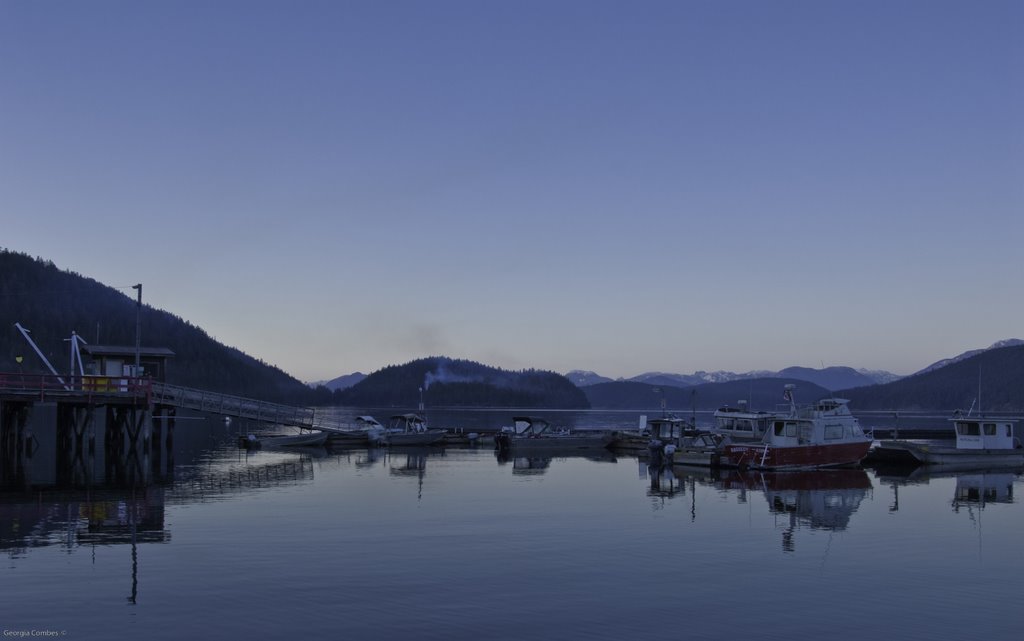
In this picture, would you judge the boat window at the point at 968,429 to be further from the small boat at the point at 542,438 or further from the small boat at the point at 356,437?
the small boat at the point at 356,437

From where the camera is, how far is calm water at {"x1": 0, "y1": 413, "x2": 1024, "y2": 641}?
21.0 meters

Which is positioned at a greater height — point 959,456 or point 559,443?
point 959,456

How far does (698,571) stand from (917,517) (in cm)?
1936

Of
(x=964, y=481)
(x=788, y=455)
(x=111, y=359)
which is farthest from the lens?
(x=111, y=359)

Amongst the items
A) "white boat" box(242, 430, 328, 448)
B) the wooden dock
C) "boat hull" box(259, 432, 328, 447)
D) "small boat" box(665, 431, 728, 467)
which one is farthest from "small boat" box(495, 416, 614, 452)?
the wooden dock

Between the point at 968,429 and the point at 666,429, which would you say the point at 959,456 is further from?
the point at 666,429

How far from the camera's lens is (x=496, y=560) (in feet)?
92.6

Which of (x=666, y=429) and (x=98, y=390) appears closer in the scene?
(x=98, y=390)

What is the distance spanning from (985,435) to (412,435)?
54013 millimetres

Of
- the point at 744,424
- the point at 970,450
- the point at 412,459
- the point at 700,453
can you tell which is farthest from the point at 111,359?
the point at 970,450

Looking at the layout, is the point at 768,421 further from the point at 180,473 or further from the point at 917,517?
the point at 180,473

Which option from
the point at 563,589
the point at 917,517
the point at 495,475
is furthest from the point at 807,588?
the point at 495,475

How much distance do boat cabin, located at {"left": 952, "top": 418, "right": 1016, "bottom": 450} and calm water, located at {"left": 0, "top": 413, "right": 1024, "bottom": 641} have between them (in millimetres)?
25452

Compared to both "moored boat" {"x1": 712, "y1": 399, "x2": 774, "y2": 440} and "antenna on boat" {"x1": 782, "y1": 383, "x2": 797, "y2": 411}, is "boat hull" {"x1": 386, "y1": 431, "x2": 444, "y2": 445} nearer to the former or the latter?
"moored boat" {"x1": 712, "y1": 399, "x2": 774, "y2": 440}
